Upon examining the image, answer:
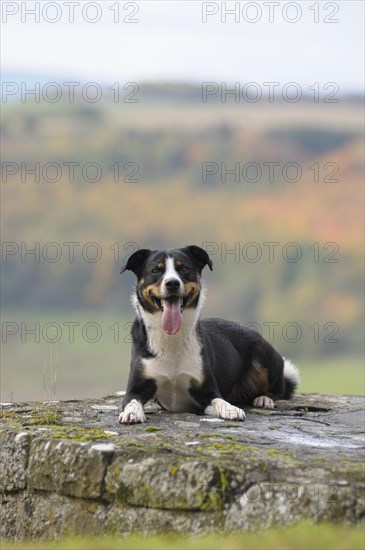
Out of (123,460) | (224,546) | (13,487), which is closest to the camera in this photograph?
(224,546)

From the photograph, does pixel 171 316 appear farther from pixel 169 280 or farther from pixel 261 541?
pixel 261 541

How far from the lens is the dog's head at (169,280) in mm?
9625

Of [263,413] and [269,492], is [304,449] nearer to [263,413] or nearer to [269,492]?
[269,492]

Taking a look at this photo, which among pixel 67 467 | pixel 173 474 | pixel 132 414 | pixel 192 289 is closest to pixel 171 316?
pixel 192 289

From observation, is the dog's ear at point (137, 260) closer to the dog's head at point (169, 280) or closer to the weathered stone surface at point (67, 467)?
the dog's head at point (169, 280)

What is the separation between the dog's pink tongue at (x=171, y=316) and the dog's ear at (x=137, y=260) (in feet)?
1.39

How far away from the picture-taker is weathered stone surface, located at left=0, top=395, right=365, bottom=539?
726 cm

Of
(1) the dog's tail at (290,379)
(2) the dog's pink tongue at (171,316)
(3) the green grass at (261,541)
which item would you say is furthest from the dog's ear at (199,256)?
(3) the green grass at (261,541)

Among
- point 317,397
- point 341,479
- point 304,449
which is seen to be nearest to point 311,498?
point 341,479

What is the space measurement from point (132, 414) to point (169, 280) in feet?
4.02

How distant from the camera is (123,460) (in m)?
7.97

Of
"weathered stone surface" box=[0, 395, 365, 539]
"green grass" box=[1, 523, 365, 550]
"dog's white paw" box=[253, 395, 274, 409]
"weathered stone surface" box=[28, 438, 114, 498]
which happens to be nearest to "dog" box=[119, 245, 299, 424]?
"weathered stone surface" box=[0, 395, 365, 539]

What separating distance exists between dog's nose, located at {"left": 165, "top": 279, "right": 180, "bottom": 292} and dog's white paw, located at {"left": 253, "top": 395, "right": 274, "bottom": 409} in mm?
2096

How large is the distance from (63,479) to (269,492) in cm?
183
